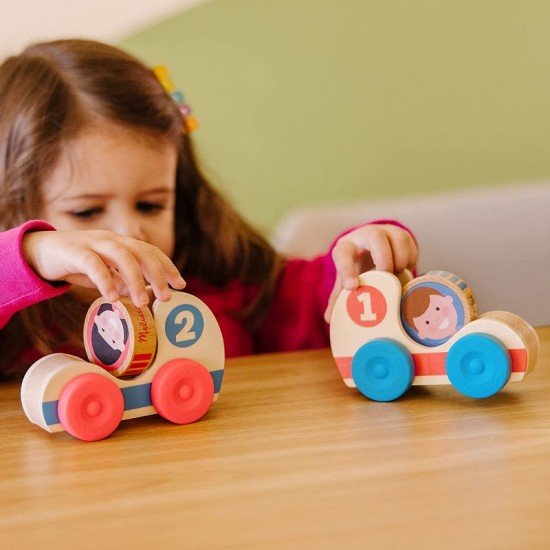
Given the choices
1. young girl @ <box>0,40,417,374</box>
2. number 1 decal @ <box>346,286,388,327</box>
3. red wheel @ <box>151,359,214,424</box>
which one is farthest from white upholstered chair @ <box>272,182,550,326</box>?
red wheel @ <box>151,359,214,424</box>

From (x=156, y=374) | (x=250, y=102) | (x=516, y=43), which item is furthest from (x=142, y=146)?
(x=516, y=43)

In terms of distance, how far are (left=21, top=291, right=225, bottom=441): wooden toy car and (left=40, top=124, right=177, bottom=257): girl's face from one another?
352mm

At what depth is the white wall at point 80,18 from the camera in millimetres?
1735

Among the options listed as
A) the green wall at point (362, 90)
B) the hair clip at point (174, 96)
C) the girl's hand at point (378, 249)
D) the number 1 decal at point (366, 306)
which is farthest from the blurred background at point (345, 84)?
the number 1 decal at point (366, 306)

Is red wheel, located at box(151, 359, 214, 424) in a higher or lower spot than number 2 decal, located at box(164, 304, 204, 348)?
lower

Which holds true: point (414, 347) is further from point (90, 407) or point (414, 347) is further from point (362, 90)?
point (362, 90)

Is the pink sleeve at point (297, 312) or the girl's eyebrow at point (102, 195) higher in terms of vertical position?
the girl's eyebrow at point (102, 195)

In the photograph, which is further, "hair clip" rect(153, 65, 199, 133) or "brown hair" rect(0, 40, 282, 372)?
"hair clip" rect(153, 65, 199, 133)

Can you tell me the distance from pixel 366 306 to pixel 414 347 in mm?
53

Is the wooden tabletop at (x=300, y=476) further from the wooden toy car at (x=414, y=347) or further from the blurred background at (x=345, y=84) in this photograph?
the blurred background at (x=345, y=84)

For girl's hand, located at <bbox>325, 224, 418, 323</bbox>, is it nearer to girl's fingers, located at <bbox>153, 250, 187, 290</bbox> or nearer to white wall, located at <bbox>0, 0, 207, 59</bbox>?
girl's fingers, located at <bbox>153, 250, 187, 290</bbox>

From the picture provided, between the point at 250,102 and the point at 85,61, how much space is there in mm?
761

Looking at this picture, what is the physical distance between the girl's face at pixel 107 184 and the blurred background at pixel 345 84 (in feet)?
2.28

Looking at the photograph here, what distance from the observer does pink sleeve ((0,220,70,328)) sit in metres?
0.69
